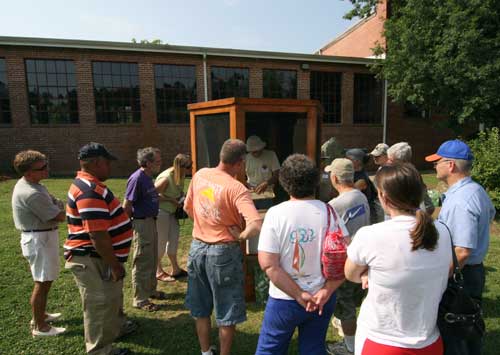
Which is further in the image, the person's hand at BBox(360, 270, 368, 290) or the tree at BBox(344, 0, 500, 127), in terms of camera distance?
the tree at BBox(344, 0, 500, 127)

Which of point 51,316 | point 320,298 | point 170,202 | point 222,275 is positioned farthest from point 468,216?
point 51,316

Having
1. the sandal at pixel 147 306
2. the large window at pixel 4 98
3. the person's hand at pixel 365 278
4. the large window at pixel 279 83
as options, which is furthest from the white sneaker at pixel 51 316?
the large window at pixel 279 83

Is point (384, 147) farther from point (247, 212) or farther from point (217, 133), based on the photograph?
point (247, 212)

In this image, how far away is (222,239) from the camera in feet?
8.13

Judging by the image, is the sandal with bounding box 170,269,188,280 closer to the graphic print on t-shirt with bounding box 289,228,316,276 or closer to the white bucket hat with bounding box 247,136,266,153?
the white bucket hat with bounding box 247,136,266,153

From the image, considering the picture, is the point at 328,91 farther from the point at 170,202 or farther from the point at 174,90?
the point at 170,202

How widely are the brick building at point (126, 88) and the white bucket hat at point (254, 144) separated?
11741 mm

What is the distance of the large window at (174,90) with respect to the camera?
1520 centimetres

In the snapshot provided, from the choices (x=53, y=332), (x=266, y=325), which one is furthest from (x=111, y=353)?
(x=266, y=325)

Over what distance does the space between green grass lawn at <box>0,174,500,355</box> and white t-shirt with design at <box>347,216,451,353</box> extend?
166 cm

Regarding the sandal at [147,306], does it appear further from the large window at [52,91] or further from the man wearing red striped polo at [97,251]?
the large window at [52,91]

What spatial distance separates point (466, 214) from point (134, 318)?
3181mm

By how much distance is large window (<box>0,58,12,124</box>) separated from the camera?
13.7 meters

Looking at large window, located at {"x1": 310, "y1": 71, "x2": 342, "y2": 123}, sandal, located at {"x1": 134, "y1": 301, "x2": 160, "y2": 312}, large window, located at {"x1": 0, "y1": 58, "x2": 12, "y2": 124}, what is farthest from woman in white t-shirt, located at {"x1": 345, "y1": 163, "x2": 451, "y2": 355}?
large window, located at {"x1": 0, "y1": 58, "x2": 12, "y2": 124}
